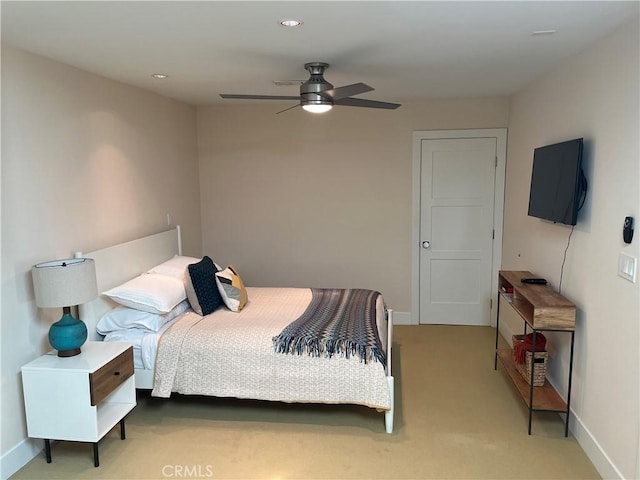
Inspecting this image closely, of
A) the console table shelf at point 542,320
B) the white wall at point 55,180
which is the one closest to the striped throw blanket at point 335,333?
the console table shelf at point 542,320

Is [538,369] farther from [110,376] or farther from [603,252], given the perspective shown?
[110,376]

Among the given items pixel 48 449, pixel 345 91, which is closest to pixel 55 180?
pixel 48 449

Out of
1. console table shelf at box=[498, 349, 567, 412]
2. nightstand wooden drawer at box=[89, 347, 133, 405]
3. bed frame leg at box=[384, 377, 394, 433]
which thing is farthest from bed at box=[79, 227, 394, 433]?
Answer: console table shelf at box=[498, 349, 567, 412]

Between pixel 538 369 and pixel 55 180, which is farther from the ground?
pixel 55 180

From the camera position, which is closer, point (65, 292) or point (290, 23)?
point (290, 23)

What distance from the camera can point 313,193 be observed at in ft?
17.7

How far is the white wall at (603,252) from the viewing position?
8.00 ft

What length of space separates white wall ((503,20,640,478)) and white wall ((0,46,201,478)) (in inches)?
130

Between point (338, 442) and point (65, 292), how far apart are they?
1.89m

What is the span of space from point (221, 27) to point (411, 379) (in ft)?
9.89

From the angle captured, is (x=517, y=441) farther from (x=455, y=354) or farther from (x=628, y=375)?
(x=455, y=354)

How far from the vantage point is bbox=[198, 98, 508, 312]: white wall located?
17.3 feet

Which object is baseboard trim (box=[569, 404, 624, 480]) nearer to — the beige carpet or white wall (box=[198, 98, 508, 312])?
the beige carpet

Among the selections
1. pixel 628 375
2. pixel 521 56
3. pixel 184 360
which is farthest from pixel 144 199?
pixel 628 375
